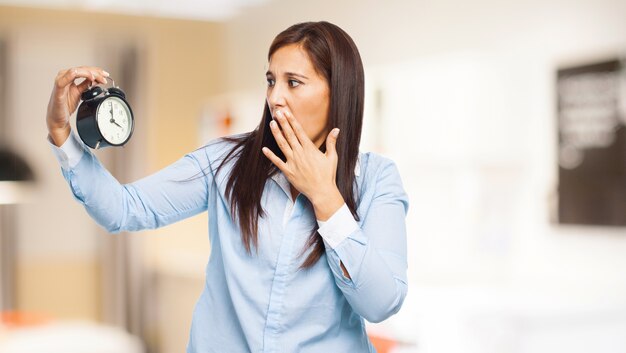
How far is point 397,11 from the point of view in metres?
4.45

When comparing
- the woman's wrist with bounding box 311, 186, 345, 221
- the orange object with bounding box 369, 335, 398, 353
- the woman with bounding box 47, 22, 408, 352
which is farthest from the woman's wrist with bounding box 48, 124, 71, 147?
the orange object with bounding box 369, 335, 398, 353

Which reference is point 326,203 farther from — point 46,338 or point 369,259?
point 46,338

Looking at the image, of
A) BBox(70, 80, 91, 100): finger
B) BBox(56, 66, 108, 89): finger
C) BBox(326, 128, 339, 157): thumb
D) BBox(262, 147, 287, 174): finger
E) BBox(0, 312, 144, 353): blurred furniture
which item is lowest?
BBox(0, 312, 144, 353): blurred furniture

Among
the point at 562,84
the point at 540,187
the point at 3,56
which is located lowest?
the point at 540,187

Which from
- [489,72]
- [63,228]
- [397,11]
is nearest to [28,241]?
[63,228]

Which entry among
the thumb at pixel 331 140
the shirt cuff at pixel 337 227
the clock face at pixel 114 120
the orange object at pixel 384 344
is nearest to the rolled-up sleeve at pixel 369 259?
the shirt cuff at pixel 337 227

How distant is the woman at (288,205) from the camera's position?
49.4 inches

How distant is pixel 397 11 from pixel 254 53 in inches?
69.3

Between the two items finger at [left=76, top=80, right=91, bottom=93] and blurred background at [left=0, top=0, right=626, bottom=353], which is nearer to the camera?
finger at [left=76, top=80, right=91, bottom=93]

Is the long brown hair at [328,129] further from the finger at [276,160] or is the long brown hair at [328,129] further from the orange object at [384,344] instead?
the orange object at [384,344]

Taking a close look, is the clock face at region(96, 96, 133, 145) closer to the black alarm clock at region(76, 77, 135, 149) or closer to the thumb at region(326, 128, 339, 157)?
the black alarm clock at region(76, 77, 135, 149)

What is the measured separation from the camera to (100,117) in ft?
4.34

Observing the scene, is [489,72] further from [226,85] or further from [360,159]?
[226,85]

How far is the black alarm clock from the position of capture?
1.32m
